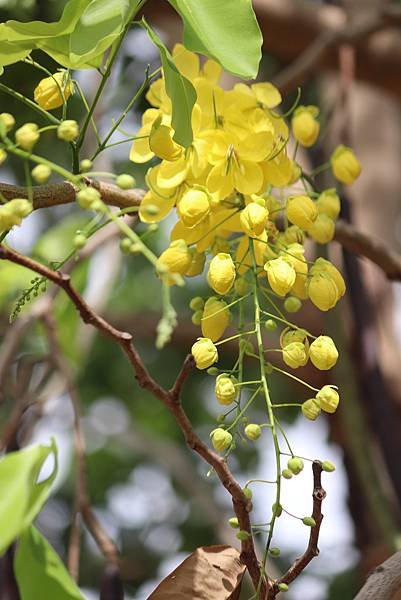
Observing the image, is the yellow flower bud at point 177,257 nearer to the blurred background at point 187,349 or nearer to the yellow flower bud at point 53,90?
the yellow flower bud at point 53,90

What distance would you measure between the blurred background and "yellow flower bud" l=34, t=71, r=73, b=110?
405 millimetres

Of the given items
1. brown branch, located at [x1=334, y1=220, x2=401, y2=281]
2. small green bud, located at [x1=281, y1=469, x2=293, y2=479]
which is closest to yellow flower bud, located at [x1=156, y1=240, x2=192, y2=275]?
small green bud, located at [x1=281, y1=469, x2=293, y2=479]

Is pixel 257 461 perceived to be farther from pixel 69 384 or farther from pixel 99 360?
pixel 69 384

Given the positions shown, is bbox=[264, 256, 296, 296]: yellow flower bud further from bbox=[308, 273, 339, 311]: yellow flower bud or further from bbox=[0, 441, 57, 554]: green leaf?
bbox=[0, 441, 57, 554]: green leaf

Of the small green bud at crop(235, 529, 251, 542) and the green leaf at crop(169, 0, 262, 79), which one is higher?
the green leaf at crop(169, 0, 262, 79)

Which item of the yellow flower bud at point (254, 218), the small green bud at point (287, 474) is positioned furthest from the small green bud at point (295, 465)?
the yellow flower bud at point (254, 218)

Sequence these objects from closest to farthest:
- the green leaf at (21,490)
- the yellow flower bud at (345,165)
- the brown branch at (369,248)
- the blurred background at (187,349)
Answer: the green leaf at (21,490)
the yellow flower bud at (345,165)
the brown branch at (369,248)
the blurred background at (187,349)

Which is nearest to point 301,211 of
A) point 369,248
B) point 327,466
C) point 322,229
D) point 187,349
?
point 322,229

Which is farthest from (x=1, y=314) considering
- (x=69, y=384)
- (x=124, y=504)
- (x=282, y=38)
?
(x=124, y=504)

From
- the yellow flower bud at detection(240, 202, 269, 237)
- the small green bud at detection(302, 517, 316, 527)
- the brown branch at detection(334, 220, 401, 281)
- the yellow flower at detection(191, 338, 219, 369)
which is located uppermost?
the yellow flower bud at detection(240, 202, 269, 237)

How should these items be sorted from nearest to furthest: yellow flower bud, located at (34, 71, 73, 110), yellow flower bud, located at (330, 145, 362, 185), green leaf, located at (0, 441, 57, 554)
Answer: green leaf, located at (0, 441, 57, 554) → yellow flower bud, located at (34, 71, 73, 110) → yellow flower bud, located at (330, 145, 362, 185)

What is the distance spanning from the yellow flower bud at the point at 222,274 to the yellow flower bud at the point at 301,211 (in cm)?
7

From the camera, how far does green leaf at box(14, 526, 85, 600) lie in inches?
19.0

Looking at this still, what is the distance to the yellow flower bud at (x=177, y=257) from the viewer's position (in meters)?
0.49
